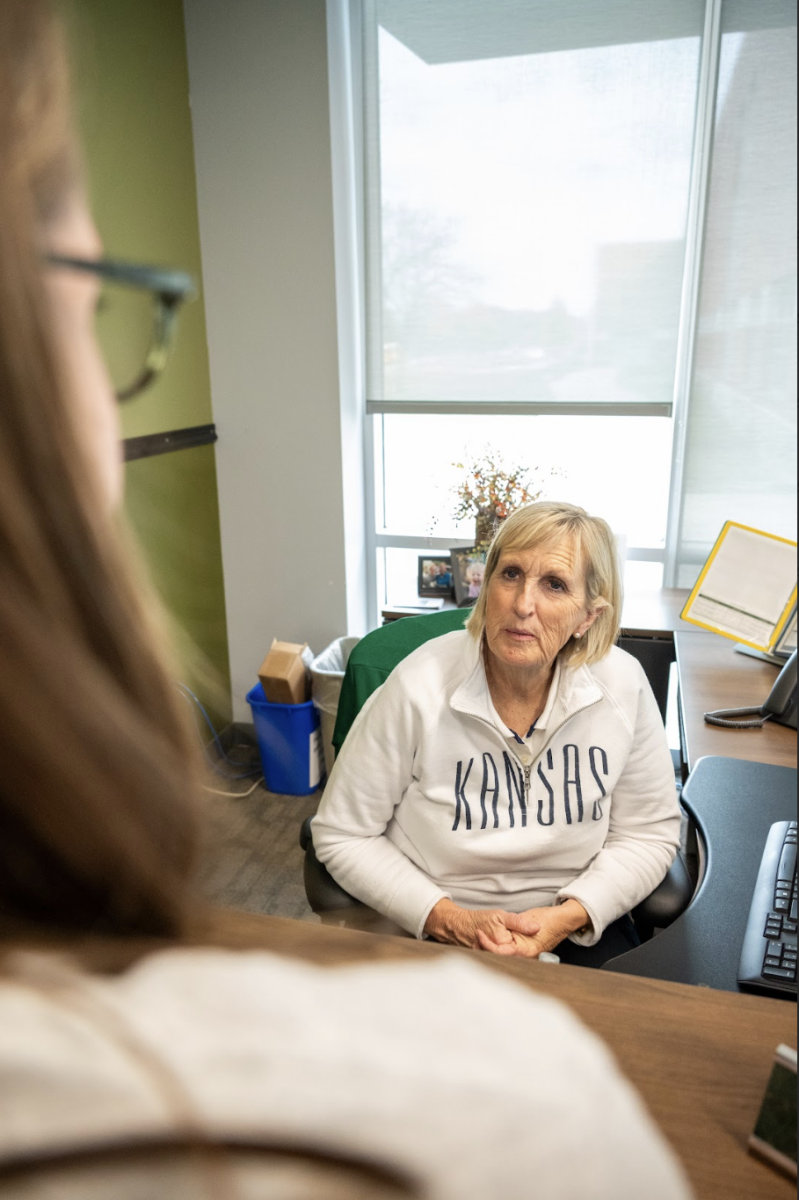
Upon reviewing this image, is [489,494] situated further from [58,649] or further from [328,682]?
[58,649]

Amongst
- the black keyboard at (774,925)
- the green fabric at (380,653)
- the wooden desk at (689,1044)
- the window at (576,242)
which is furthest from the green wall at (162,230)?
the wooden desk at (689,1044)

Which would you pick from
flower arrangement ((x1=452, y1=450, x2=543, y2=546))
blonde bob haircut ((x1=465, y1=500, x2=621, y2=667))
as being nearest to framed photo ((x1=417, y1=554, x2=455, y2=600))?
flower arrangement ((x1=452, y1=450, x2=543, y2=546))

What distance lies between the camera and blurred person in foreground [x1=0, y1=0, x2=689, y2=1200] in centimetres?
26

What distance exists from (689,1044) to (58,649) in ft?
2.49

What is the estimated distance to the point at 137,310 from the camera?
358 mm

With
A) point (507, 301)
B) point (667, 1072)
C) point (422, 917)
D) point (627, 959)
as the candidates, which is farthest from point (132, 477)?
point (667, 1072)

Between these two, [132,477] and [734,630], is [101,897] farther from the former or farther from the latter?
[132,477]

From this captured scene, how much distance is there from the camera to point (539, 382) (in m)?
3.15

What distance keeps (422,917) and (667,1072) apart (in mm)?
719

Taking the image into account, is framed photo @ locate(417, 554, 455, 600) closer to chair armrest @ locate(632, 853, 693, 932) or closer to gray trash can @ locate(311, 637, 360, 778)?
gray trash can @ locate(311, 637, 360, 778)

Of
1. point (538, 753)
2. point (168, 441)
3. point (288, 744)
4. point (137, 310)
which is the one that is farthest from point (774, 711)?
point (168, 441)

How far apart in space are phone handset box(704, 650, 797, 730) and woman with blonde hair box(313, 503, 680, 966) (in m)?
0.45

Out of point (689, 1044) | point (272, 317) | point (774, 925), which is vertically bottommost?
point (774, 925)

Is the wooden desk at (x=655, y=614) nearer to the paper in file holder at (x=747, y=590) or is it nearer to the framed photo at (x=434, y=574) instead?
the paper in file holder at (x=747, y=590)
